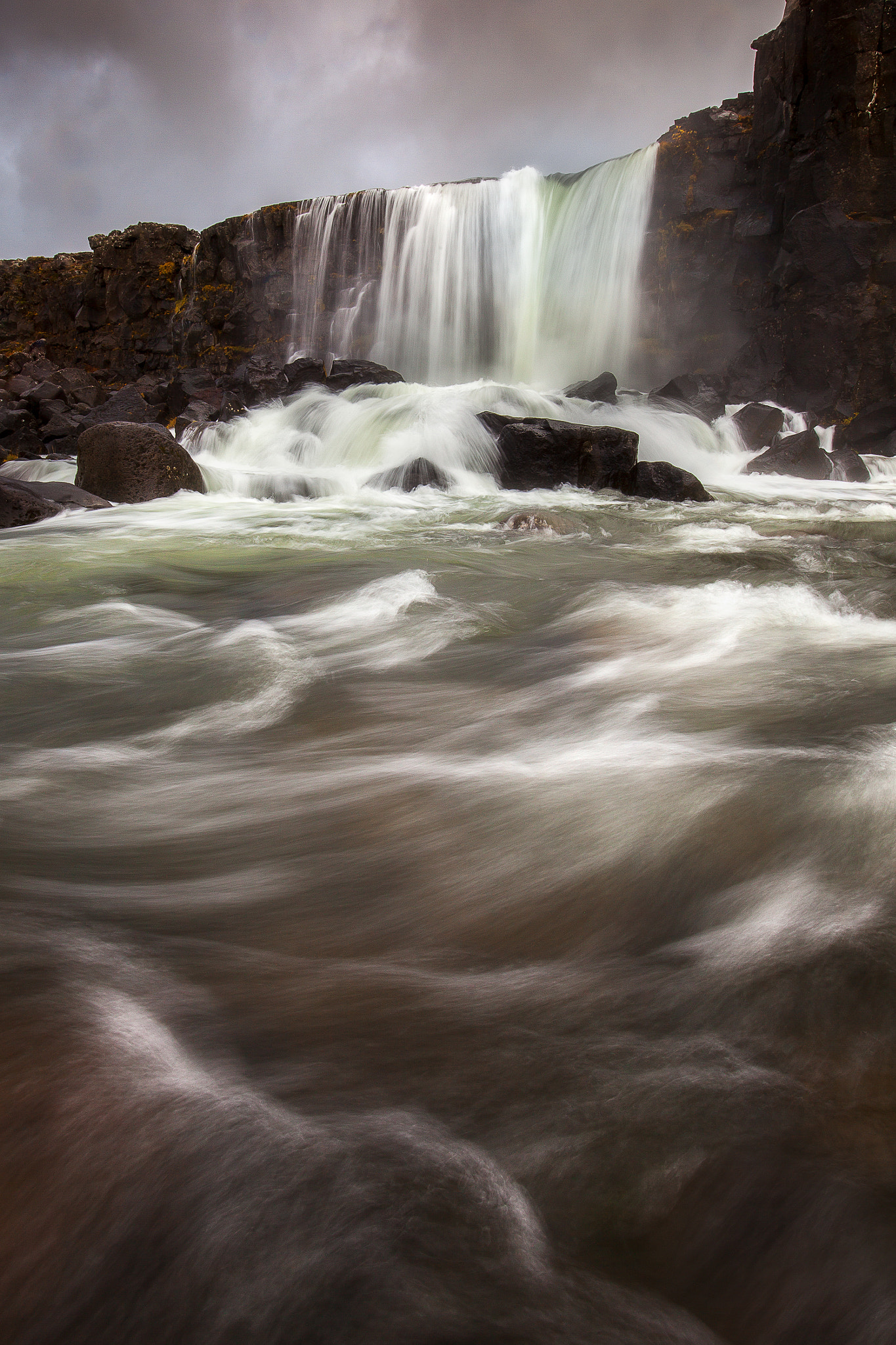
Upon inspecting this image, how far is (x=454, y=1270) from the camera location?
0.82 m

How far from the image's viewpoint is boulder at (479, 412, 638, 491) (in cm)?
991

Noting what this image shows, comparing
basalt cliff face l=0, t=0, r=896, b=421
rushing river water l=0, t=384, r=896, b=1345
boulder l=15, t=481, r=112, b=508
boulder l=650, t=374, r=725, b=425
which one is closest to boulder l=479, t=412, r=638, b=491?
boulder l=15, t=481, r=112, b=508

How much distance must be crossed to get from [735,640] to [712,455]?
11.0 m

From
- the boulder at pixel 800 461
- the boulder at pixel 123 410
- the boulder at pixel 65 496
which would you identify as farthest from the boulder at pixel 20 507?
the boulder at pixel 800 461

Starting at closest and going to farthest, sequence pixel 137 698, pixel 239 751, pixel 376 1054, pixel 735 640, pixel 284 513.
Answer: pixel 376 1054, pixel 239 751, pixel 137 698, pixel 735 640, pixel 284 513

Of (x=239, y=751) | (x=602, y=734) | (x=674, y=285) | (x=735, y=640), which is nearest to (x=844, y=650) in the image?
(x=735, y=640)

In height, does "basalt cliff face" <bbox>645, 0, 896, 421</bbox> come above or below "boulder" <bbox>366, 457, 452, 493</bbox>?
→ above

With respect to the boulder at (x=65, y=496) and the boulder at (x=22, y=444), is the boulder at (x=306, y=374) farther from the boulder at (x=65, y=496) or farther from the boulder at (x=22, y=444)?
the boulder at (x=65, y=496)

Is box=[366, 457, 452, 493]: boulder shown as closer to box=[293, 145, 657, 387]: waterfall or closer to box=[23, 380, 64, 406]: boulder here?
box=[293, 145, 657, 387]: waterfall

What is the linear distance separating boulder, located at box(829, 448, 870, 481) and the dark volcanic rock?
8195 mm

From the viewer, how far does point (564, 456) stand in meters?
10.2

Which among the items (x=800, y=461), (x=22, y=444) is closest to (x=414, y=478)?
(x=800, y=461)

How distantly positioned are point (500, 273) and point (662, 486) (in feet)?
40.2

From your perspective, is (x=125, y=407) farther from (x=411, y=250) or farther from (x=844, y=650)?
(x=844, y=650)
